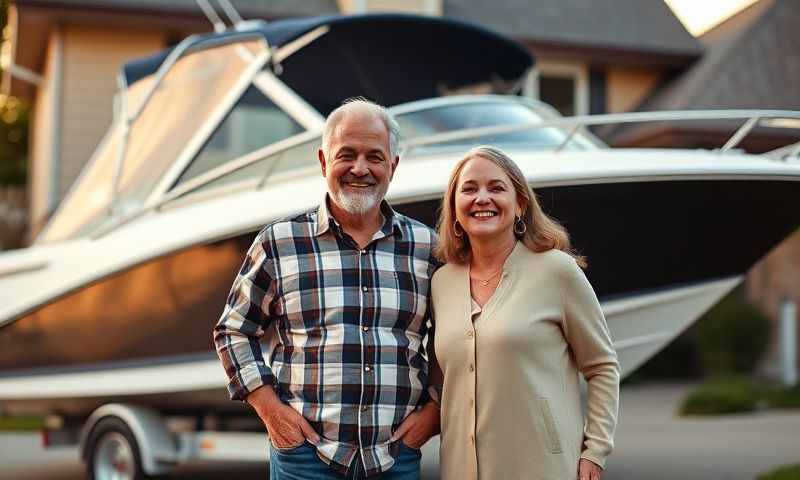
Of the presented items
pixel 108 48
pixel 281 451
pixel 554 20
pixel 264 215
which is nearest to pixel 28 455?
pixel 264 215

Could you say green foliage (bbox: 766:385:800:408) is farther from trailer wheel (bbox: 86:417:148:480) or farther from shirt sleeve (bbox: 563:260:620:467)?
shirt sleeve (bbox: 563:260:620:467)

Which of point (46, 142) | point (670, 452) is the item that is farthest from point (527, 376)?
point (46, 142)

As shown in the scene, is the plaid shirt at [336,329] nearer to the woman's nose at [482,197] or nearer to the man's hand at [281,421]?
the man's hand at [281,421]

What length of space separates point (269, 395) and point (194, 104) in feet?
13.0

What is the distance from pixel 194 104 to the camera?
20.5 ft

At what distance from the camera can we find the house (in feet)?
41.1

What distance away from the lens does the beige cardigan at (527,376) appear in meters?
2.49

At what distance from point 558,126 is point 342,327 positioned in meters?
3.14

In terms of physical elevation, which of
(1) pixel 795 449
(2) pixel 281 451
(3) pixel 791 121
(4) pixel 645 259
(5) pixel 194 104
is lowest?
(1) pixel 795 449

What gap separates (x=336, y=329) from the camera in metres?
2.65

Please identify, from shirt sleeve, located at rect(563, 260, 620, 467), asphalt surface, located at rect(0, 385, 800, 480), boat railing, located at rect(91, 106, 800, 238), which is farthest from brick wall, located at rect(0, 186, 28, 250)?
shirt sleeve, located at rect(563, 260, 620, 467)

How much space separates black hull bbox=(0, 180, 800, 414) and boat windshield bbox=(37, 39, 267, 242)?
737 millimetres

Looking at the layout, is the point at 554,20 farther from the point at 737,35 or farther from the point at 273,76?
the point at 273,76

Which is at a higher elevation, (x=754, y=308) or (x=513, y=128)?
(x=513, y=128)
